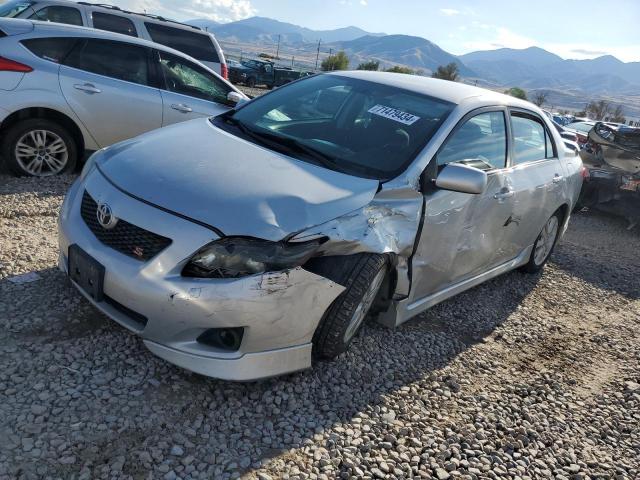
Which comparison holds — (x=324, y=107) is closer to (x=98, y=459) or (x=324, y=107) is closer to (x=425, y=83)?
(x=425, y=83)

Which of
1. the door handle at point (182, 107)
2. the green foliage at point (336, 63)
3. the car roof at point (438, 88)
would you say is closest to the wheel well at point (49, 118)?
the door handle at point (182, 107)

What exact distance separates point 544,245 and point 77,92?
16.2 feet

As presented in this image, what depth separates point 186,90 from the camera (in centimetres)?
659

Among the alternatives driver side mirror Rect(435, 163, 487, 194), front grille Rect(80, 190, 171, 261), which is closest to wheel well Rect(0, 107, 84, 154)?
front grille Rect(80, 190, 171, 261)

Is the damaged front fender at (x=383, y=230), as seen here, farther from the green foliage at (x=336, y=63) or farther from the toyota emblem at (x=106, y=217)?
the green foliage at (x=336, y=63)

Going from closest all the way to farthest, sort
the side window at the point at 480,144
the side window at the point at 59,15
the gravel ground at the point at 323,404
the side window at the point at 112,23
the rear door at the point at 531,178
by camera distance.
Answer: the gravel ground at the point at 323,404 < the side window at the point at 480,144 < the rear door at the point at 531,178 < the side window at the point at 59,15 < the side window at the point at 112,23

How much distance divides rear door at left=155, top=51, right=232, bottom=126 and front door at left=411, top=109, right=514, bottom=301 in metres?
3.66

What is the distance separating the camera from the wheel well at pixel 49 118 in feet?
17.5

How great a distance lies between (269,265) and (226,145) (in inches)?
43.5

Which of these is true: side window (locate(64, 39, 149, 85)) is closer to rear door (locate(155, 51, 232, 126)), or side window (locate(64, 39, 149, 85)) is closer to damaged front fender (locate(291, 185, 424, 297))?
rear door (locate(155, 51, 232, 126))

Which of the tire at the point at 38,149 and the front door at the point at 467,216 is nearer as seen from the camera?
the front door at the point at 467,216

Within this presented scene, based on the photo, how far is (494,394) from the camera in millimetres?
3367

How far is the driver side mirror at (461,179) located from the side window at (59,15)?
24.3 ft

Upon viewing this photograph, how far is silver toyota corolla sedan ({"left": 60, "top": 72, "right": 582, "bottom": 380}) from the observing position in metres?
2.57
